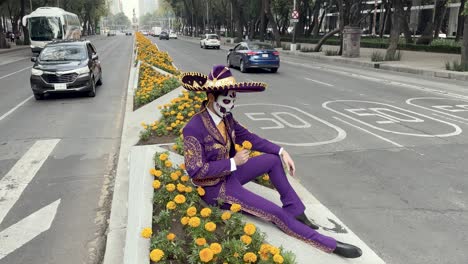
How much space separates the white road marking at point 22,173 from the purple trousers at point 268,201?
2632mm

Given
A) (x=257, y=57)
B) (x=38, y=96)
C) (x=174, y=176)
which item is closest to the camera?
(x=174, y=176)

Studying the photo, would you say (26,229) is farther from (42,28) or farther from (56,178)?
(42,28)

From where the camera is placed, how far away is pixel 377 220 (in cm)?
439

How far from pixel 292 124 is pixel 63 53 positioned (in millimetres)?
8051

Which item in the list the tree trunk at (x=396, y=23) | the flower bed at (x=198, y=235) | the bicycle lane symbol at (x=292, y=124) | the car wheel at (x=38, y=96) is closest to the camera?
the flower bed at (x=198, y=235)

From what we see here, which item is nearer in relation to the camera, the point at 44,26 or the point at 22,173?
the point at 22,173

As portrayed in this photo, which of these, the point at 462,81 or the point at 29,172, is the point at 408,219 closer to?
the point at 29,172

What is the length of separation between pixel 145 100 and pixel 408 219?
6840 mm

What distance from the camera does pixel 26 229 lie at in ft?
14.3

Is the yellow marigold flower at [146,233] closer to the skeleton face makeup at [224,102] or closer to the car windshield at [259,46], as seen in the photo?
the skeleton face makeup at [224,102]

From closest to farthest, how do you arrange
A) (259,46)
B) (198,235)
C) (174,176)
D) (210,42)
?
(198,235) < (174,176) < (259,46) < (210,42)

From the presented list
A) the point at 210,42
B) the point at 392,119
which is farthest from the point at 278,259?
the point at 210,42

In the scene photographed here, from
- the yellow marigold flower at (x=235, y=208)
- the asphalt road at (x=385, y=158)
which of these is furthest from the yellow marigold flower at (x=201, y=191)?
the asphalt road at (x=385, y=158)

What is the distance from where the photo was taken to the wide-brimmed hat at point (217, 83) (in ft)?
11.8
